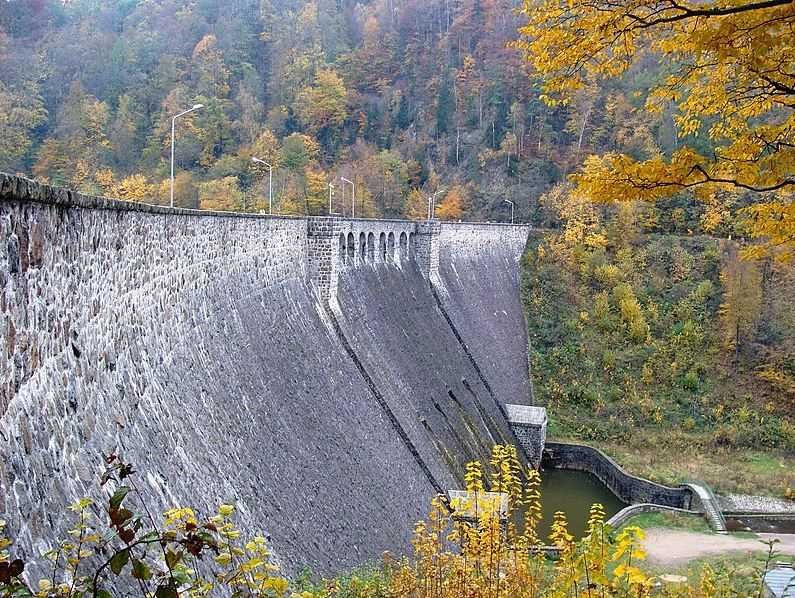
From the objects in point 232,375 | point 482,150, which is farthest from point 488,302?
point 482,150

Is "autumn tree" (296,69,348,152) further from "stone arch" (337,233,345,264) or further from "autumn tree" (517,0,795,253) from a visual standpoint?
"autumn tree" (517,0,795,253)

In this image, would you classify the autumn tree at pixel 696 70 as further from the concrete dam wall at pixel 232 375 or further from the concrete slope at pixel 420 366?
the concrete slope at pixel 420 366

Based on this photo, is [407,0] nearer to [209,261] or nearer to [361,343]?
[361,343]

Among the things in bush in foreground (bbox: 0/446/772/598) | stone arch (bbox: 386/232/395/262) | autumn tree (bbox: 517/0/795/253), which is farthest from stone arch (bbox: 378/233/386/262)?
autumn tree (bbox: 517/0/795/253)

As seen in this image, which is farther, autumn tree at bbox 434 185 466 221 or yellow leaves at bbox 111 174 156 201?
autumn tree at bbox 434 185 466 221

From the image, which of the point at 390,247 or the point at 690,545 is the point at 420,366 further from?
the point at 690,545

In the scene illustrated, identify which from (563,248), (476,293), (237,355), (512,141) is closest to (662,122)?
(512,141)

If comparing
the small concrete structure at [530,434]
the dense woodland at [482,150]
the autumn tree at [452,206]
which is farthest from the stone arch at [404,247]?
the autumn tree at [452,206]
